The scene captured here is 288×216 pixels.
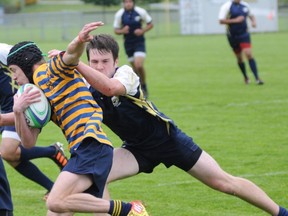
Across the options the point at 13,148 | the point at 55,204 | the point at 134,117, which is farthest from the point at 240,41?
the point at 55,204

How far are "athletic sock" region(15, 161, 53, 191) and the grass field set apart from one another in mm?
186

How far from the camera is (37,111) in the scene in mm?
5953

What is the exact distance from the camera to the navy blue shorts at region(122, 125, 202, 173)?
21.7ft

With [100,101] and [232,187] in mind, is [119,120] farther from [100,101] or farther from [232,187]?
[232,187]

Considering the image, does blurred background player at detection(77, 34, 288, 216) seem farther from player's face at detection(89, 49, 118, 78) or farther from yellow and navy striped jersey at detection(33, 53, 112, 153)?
yellow and navy striped jersey at detection(33, 53, 112, 153)

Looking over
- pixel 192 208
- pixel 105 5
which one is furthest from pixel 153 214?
pixel 105 5

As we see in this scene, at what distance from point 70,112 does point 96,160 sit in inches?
15.4

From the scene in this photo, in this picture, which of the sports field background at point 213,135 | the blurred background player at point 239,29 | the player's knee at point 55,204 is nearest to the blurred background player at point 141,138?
the player's knee at point 55,204

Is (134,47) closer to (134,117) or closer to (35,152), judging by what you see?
(35,152)

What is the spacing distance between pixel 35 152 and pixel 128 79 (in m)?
2.66

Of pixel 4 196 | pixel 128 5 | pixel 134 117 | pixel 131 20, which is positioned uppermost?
pixel 134 117

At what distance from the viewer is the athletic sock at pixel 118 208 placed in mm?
6180

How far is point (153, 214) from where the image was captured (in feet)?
25.5

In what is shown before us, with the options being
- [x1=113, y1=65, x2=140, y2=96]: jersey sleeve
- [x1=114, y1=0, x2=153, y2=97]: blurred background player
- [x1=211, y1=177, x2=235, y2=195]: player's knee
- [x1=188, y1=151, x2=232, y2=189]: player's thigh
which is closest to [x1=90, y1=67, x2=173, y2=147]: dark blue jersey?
[x1=113, y1=65, x2=140, y2=96]: jersey sleeve
